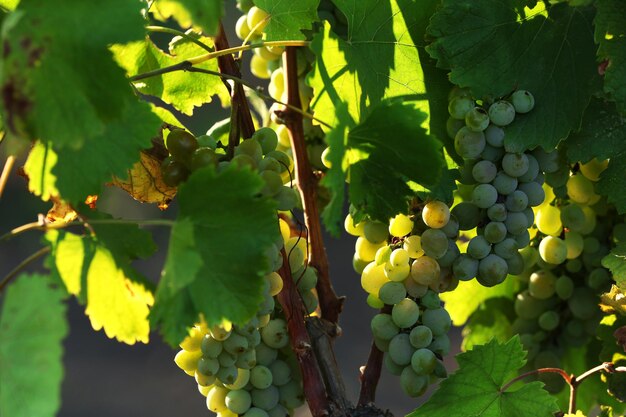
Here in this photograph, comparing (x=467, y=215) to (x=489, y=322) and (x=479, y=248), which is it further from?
(x=489, y=322)

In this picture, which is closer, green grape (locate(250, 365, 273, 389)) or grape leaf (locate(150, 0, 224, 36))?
grape leaf (locate(150, 0, 224, 36))

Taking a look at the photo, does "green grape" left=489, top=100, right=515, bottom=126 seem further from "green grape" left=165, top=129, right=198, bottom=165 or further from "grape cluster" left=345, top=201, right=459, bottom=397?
"green grape" left=165, top=129, right=198, bottom=165

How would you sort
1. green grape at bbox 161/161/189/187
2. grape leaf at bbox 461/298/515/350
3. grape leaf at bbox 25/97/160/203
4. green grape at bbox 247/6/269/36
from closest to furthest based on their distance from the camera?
grape leaf at bbox 25/97/160/203 < green grape at bbox 161/161/189/187 < green grape at bbox 247/6/269/36 < grape leaf at bbox 461/298/515/350

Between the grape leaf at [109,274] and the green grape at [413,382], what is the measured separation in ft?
0.75

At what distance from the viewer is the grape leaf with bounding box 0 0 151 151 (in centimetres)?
48

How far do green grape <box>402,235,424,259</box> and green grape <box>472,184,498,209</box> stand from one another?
0.19ft

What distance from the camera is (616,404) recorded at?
903 millimetres

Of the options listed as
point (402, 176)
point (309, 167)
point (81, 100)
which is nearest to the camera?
point (81, 100)

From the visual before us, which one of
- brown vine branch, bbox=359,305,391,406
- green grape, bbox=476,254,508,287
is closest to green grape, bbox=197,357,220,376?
brown vine branch, bbox=359,305,391,406

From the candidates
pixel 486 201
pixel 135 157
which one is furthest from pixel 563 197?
pixel 135 157

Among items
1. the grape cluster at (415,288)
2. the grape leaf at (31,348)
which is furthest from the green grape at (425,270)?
the grape leaf at (31,348)

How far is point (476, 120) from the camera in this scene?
2.35 ft

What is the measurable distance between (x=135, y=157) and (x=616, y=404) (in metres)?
0.56

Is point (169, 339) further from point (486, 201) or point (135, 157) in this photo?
point (486, 201)
